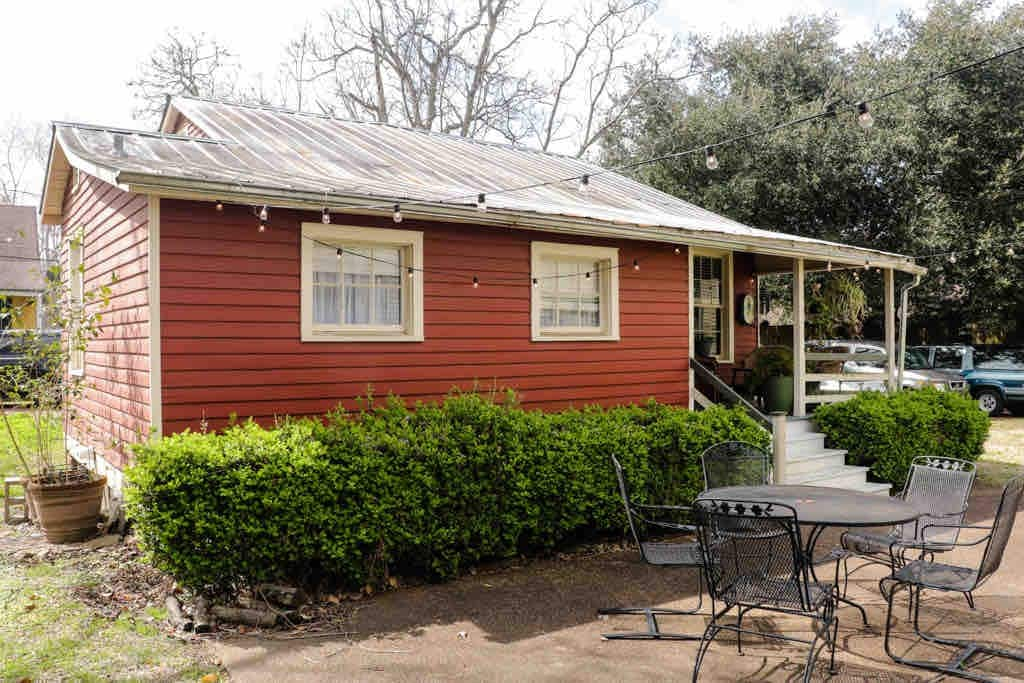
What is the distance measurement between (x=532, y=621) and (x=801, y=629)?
1643mm

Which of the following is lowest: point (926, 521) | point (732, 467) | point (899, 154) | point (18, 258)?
point (926, 521)

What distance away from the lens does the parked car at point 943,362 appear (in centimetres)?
1664

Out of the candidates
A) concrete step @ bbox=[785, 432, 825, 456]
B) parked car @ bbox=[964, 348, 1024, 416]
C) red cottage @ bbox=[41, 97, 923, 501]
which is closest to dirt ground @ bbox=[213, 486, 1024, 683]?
red cottage @ bbox=[41, 97, 923, 501]

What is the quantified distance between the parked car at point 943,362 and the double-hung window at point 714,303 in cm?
715

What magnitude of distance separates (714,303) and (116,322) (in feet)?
27.3

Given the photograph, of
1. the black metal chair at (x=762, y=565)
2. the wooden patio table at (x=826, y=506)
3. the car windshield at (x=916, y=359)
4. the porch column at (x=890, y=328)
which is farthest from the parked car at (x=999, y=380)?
the black metal chair at (x=762, y=565)

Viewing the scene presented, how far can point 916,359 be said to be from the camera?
1731cm

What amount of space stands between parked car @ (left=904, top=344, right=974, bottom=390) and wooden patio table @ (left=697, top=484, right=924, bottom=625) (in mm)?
13304

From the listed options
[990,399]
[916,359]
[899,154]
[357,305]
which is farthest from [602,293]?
[899,154]

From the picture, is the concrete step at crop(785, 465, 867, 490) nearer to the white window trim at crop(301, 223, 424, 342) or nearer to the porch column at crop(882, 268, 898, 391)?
the porch column at crop(882, 268, 898, 391)

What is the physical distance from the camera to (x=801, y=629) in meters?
4.70

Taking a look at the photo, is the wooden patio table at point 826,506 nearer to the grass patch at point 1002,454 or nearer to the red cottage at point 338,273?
the red cottage at point 338,273

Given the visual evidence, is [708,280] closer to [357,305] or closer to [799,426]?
[799,426]

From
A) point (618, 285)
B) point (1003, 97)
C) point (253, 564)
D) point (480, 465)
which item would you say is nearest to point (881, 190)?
point (1003, 97)
